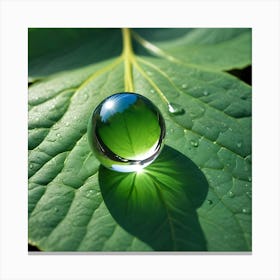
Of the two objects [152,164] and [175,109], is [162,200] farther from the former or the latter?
[175,109]

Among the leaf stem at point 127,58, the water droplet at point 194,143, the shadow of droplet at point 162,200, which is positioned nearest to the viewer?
the shadow of droplet at point 162,200

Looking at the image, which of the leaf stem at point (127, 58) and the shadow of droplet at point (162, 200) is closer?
the shadow of droplet at point (162, 200)

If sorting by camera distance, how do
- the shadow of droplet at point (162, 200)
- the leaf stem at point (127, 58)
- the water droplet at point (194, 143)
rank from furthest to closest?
1. the leaf stem at point (127, 58)
2. the water droplet at point (194, 143)
3. the shadow of droplet at point (162, 200)

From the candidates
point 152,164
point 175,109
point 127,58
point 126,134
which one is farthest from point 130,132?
point 127,58

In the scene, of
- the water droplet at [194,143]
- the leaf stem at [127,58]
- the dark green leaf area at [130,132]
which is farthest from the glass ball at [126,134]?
the leaf stem at [127,58]

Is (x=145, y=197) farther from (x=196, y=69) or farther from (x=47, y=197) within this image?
(x=196, y=69)

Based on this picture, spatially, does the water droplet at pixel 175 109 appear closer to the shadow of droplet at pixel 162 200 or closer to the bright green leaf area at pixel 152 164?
the bright green leaf area at pixel 152 164

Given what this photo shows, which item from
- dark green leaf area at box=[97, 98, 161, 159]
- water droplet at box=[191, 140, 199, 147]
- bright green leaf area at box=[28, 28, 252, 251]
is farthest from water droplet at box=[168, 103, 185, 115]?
dark green leaf area at box=[97, 98, 161, 159]
